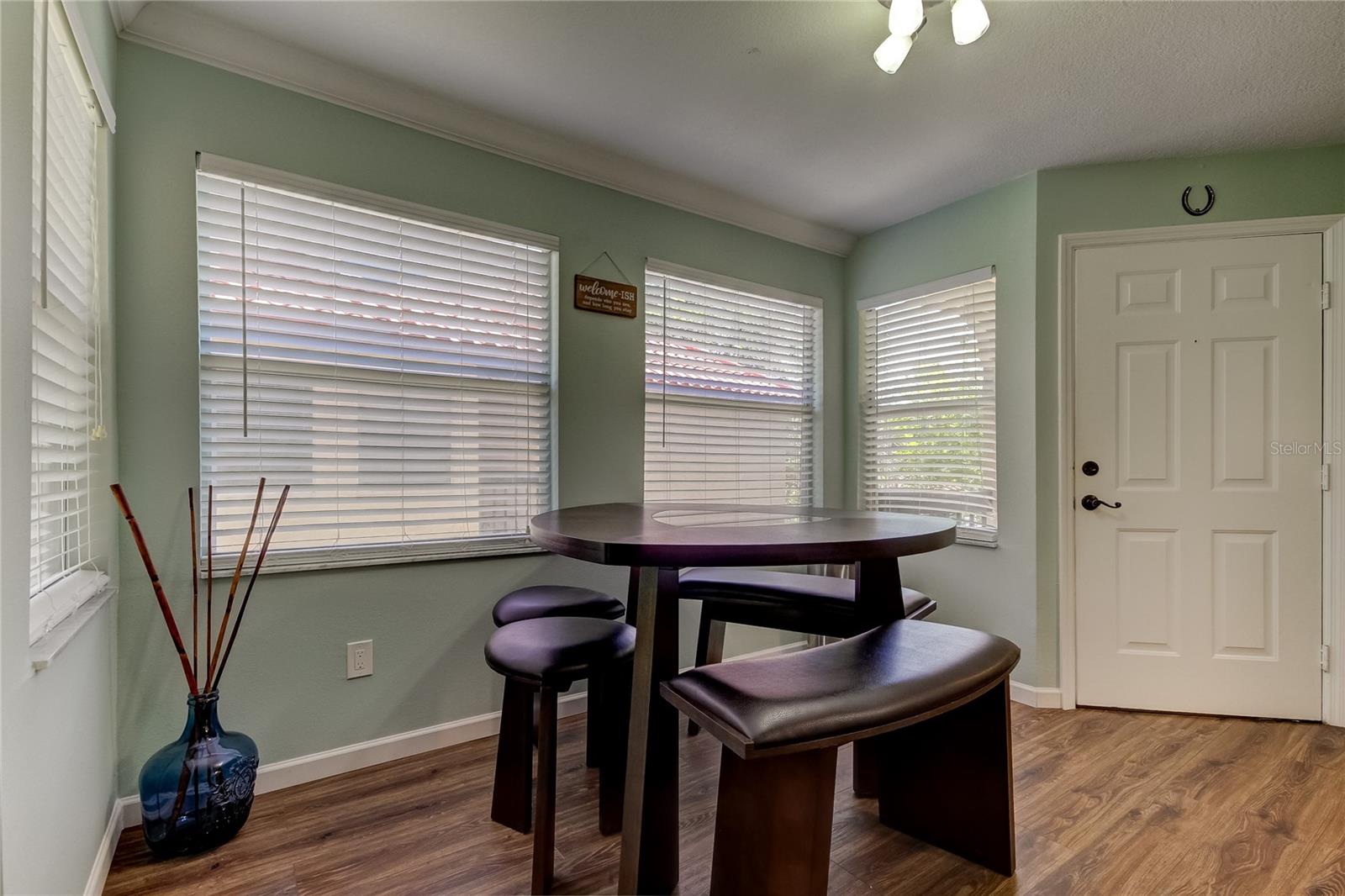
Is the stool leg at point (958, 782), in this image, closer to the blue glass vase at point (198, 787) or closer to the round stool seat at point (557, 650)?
the round stool seat at point (557, 650)

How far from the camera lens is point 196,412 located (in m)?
1.83

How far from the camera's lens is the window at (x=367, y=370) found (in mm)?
1903

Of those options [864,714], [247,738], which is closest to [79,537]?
[247,738]

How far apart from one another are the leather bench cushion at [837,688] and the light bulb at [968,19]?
1.59 metres

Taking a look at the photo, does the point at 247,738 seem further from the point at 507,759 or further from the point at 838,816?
the point at 838,816

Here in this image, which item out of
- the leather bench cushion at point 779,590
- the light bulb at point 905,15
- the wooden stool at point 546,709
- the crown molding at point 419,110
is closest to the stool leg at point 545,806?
the wooden stool at point 546,709

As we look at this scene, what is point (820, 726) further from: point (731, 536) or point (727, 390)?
point (727, 390)

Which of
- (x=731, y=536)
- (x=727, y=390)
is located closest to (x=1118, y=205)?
(x=727, y=390)

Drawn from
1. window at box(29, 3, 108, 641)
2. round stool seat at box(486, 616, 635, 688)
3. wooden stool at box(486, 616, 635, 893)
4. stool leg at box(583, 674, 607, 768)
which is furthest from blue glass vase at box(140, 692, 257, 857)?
stool leg at box(583, 674, 607, 768)

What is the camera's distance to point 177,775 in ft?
5.21

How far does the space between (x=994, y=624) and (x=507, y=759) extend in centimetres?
230

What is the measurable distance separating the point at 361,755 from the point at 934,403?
116 inches

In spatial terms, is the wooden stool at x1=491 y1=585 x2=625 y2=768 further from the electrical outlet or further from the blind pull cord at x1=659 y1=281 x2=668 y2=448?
the blind pull cord at x1=659 y1=281 x2=668 y2=448

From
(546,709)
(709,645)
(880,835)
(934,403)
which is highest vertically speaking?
(934,403)
